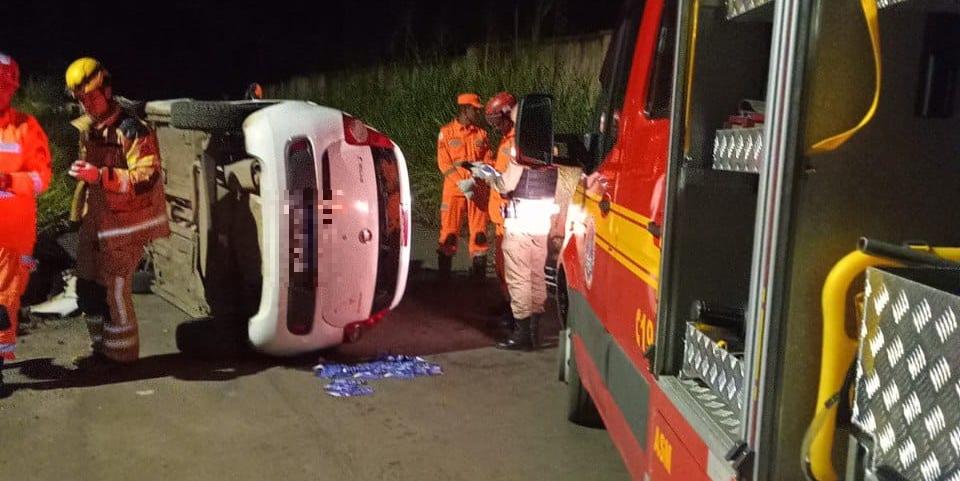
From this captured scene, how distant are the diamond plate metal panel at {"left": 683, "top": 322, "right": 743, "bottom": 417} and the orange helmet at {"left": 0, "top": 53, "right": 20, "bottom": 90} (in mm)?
3956

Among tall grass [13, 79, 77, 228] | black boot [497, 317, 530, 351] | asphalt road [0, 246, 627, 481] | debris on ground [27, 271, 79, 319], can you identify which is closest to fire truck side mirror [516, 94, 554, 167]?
asphalt road [0, 246, 627, 481]

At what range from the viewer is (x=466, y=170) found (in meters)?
7.54

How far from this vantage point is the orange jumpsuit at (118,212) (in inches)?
201

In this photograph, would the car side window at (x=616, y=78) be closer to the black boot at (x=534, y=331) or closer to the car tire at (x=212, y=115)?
the black boot at (x=534, y=331)

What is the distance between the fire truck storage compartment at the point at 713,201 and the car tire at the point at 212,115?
3.54m

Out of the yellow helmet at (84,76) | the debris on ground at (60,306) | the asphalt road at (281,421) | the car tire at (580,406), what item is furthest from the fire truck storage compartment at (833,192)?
the debris on ground at (60,306)

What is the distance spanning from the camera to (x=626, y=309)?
2.96 m

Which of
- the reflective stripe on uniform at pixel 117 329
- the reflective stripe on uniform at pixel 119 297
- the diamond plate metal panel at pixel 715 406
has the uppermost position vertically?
the diamond plate metal panel at pixel 715 406

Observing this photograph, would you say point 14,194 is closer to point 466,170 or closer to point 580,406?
point 580,406

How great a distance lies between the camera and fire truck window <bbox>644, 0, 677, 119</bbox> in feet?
9.83

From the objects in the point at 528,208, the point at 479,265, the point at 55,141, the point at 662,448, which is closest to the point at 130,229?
the point at 528,208

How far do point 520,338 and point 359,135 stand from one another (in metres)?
1.83

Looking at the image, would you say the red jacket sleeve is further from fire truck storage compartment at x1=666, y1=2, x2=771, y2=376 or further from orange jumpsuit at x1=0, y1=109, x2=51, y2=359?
fire truck storage compartment at x1=666, y1=2, x2=771, y2=376

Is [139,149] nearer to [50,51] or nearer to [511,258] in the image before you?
[511,258]
